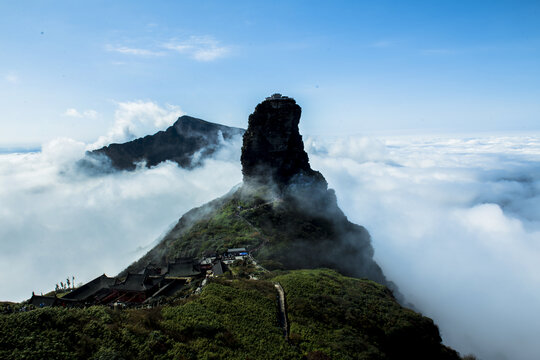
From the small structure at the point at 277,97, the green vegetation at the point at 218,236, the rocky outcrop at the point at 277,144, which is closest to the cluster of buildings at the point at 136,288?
the green vegetation at the point at 218,236

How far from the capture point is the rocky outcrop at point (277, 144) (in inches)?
3228

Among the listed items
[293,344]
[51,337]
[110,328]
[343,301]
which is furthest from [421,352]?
[51,337]

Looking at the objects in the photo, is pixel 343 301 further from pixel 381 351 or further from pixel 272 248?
pixel 272 248

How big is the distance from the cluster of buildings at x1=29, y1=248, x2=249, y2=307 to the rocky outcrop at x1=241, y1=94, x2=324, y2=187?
Answer: 40.6 m

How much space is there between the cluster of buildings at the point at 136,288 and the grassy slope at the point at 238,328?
A: 39.7 ft

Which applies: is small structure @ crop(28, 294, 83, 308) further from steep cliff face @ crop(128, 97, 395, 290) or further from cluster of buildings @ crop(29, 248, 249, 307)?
steep cliff face @ crop(128, 97, 395, 290)

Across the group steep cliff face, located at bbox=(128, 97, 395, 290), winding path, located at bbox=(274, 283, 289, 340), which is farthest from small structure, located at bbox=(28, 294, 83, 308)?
steep cliff face, located at bbox=(128, 97, 395, 290)

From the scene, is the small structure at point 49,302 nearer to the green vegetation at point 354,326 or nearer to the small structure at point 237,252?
the green vegetation at point 354,326

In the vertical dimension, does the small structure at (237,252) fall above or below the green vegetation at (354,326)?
below

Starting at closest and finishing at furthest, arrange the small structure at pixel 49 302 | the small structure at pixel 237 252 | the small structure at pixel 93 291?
the small structure at pixel 49 302
the small structure at pixel 93 291
the small structure at pixel 237 252

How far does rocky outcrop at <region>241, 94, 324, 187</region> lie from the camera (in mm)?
82000

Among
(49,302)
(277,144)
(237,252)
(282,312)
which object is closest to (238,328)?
(282,312)

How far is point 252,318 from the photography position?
2677 cm

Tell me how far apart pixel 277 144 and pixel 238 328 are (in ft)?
209
